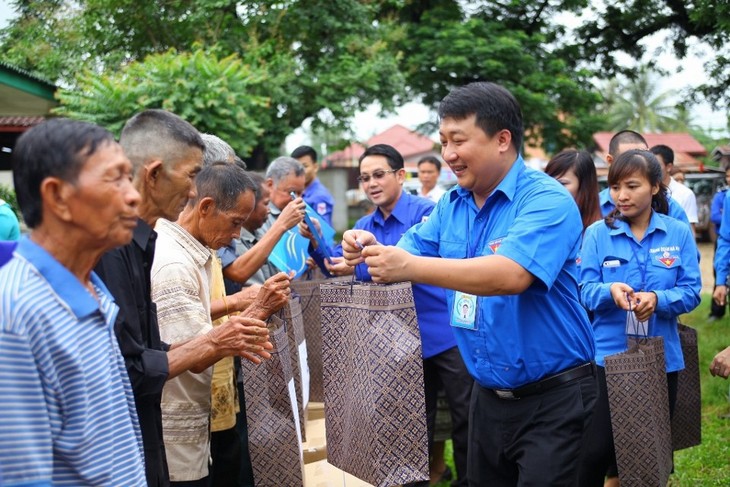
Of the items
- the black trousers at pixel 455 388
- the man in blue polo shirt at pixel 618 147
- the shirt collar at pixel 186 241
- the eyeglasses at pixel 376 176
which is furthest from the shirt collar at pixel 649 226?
the shirt collar at pixel 186 241

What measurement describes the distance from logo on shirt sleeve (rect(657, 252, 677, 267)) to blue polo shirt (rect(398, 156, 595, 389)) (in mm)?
1323

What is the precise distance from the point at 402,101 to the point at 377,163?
1156 cm

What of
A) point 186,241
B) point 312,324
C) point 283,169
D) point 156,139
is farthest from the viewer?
point 283,169

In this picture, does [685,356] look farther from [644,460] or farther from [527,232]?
[527,232]

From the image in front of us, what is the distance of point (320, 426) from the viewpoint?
511 centimetres

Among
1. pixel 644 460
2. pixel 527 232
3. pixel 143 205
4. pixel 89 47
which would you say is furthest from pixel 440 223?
pixel 89 47

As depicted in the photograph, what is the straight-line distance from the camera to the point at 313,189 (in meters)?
8.24

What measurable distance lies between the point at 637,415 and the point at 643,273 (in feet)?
2.72

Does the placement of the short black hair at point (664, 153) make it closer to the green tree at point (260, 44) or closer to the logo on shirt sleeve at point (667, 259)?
the logo on shirt sleeve at point (667, 259)

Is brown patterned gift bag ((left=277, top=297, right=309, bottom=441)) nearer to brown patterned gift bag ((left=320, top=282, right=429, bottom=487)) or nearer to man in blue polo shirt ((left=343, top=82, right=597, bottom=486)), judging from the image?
brown patterned gift bag ((left=320, top=282, right=429, bottom=487))

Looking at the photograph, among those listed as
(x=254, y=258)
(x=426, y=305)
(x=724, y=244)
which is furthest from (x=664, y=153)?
(x=254, y=258)

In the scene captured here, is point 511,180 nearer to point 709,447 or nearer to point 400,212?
point 400,212

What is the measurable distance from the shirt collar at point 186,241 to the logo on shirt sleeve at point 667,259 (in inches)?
95.3

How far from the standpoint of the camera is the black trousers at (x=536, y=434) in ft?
10.1
